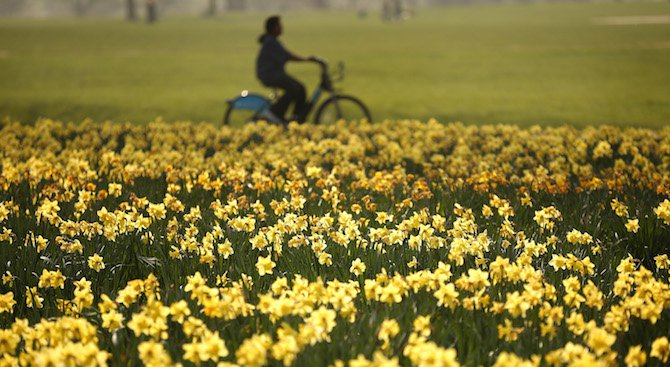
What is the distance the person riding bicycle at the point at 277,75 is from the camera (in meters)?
11.9

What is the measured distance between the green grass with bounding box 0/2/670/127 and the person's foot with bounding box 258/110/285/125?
16.1 feet

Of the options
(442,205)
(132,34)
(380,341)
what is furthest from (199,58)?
(380,341)

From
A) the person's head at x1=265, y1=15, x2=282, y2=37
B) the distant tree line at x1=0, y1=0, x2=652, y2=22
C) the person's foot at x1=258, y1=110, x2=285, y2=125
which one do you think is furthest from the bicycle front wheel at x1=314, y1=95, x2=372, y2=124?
the distant tree line at x1=0, y1=0, x2=652, y2=22

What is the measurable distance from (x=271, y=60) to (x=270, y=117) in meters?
0.86

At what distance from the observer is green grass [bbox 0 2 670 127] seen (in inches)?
688

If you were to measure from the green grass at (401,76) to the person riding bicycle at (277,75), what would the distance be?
15.4 ft

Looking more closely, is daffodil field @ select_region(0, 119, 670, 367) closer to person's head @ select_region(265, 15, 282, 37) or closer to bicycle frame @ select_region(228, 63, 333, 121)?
bicycle frame @ select_region(228, 63, 333, 121)

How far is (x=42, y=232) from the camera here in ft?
18.6

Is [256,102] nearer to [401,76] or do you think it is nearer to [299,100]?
[299,100]

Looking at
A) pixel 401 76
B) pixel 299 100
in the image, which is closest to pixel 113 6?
pixel 401 76

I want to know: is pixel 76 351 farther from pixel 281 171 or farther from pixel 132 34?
pixel 132 34

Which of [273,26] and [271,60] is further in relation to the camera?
[273,26]

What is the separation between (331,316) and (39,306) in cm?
183

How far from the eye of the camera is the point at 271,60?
1197 cm
